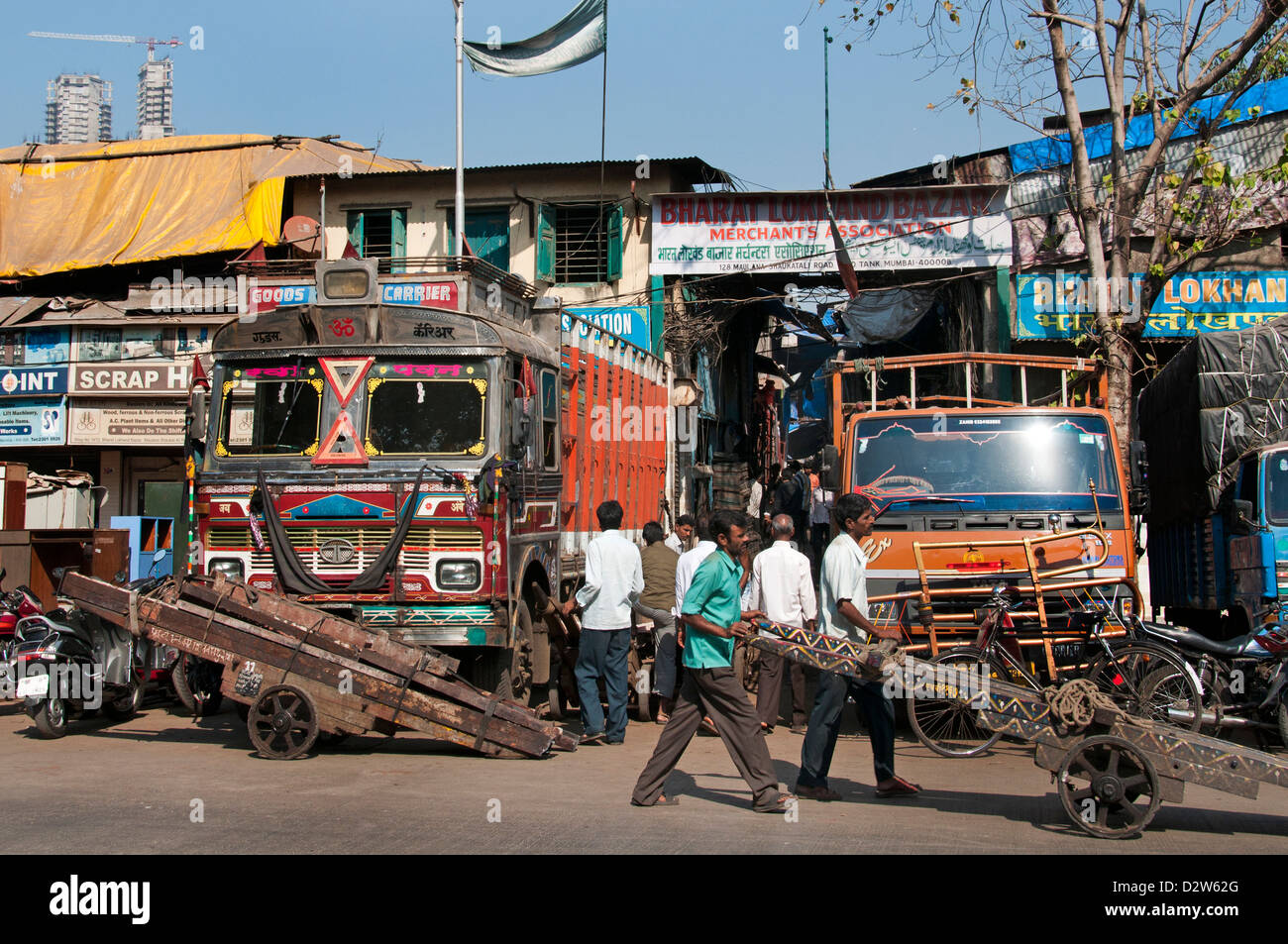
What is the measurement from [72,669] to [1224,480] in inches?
409

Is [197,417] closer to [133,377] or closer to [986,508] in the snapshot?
[986,508]

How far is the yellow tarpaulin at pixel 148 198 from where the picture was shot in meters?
22.1

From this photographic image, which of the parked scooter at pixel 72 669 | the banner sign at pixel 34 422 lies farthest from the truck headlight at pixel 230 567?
the banner sign at pixel 34 422

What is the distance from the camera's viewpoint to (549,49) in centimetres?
2028

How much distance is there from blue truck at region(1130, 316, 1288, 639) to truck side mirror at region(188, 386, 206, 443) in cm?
777

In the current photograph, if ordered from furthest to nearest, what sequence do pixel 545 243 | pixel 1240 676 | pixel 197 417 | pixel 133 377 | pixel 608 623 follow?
pixel 545 243, pixel 133 377, pixel 197 417, pixel 608 623, pixel 1240 676

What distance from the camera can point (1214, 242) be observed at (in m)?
14.8

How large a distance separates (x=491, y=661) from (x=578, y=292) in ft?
45.7

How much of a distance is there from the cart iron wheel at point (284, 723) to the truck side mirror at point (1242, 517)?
7.62 m

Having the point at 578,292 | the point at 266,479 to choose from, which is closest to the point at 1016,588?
the point at 266,479

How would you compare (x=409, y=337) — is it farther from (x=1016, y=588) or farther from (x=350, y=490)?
(x=1016, y=588)

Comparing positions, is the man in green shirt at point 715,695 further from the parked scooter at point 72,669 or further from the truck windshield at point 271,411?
the parked scooter at point 72,669

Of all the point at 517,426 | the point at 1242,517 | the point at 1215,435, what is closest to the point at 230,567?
the point at 517,426

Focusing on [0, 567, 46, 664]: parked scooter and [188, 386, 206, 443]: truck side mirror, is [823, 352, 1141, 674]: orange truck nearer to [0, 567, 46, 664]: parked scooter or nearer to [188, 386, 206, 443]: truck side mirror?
[188, 386, 206, 443]: truck side mirror
